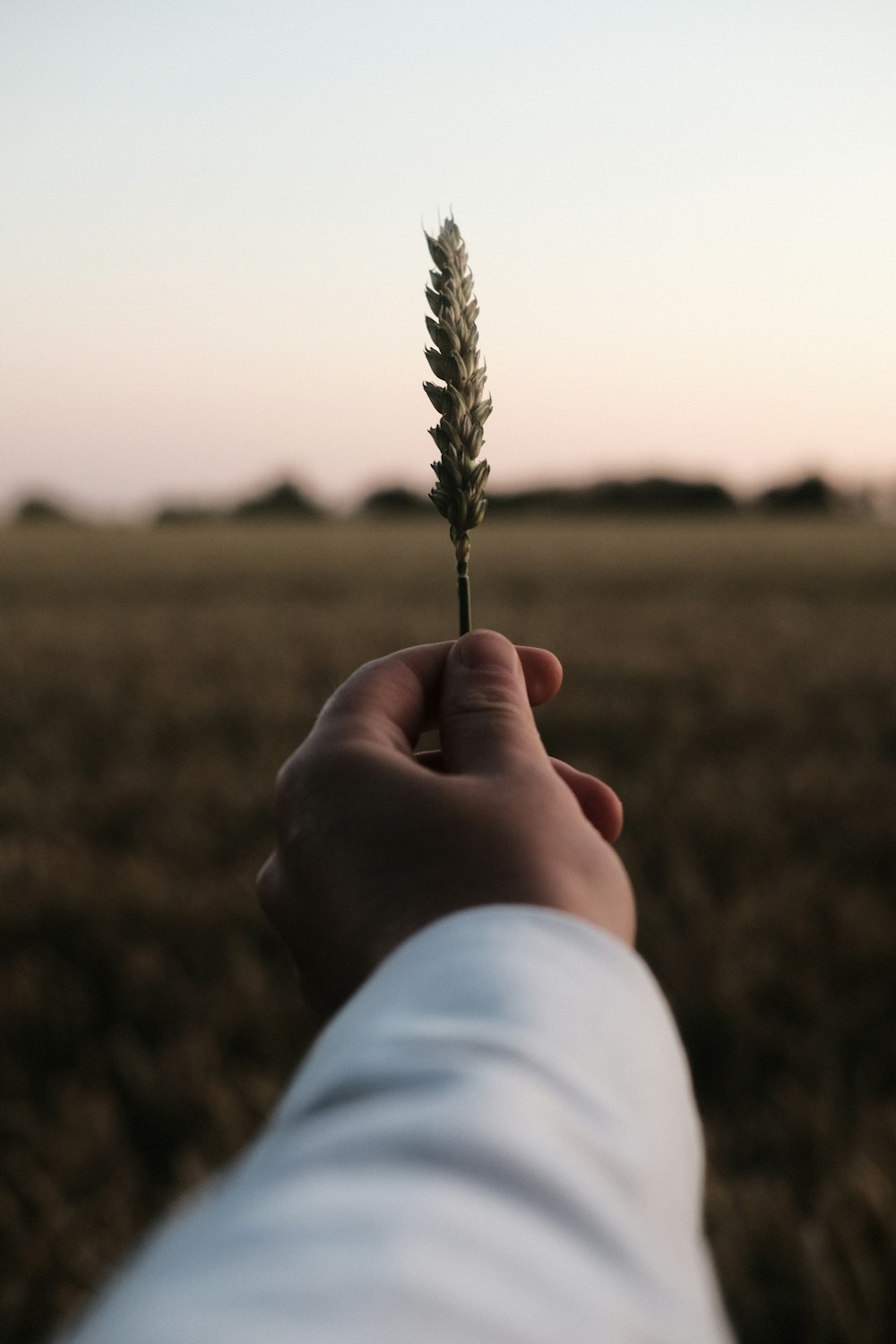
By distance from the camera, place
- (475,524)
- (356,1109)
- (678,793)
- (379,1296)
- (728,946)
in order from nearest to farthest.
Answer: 1. (379,1296)
2. (356,1109)
3. (475,524)
4. (728,946)
5. (678,793)

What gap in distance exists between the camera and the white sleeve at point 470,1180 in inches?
15.0

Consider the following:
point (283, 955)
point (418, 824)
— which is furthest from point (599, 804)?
point (283, 955)

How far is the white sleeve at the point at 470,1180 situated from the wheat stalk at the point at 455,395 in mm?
248

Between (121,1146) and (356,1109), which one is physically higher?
(356,1109)

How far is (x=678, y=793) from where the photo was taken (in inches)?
171

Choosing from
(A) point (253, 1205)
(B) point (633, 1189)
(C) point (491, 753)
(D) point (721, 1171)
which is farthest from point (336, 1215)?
(D) point (721, 1171)

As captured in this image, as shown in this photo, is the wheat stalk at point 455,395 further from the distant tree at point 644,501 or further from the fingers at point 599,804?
the distant tree at point 644,501

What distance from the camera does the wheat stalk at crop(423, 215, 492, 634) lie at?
68cm

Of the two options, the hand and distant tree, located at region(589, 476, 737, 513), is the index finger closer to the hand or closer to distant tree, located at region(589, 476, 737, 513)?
the hand

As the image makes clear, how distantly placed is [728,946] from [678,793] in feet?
4.24

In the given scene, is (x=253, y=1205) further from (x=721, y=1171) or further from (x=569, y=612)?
(x=569, y=612)

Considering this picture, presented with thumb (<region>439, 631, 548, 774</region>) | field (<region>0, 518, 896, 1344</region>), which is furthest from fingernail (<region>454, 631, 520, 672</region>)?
field (<region>0, 518, 896, 1344</region>)

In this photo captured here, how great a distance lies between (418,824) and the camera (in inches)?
31.8

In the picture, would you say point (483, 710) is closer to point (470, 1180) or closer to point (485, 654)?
point (485, 654)
